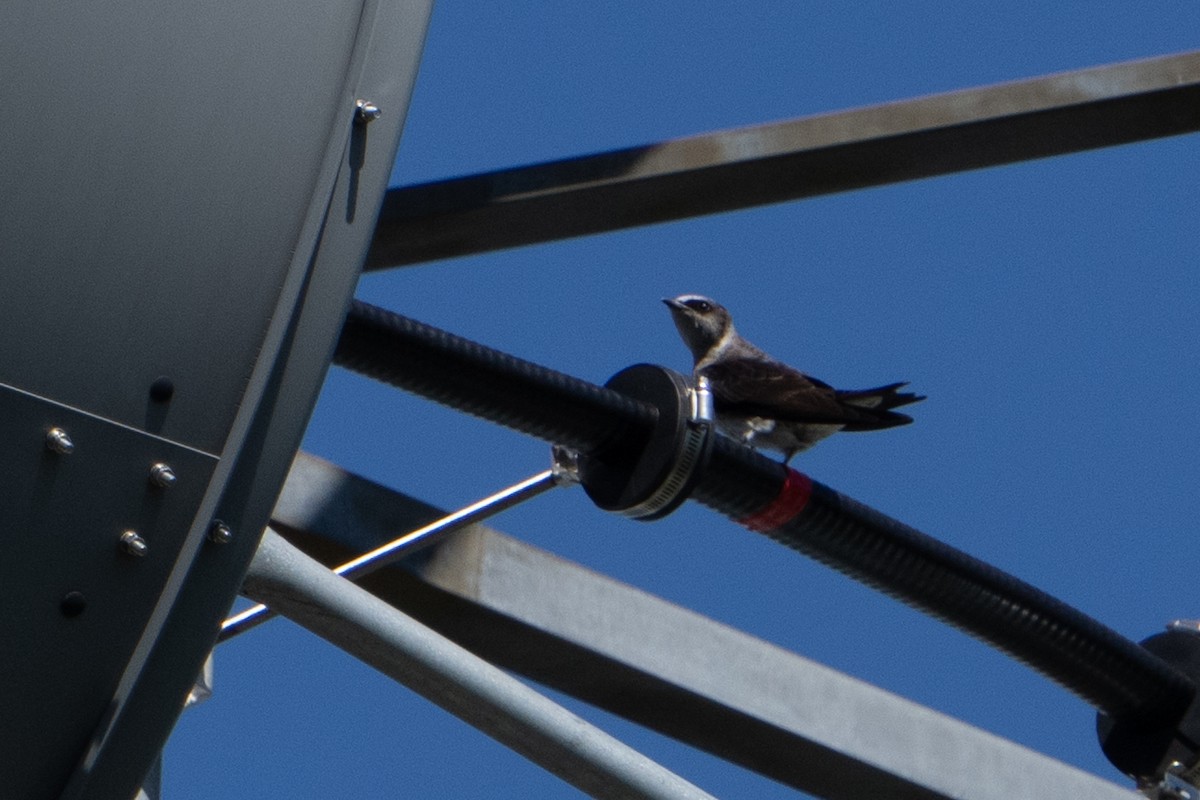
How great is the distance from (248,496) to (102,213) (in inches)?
14.3

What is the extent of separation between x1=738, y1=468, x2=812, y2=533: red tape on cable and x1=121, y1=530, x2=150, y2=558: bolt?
1603 mm

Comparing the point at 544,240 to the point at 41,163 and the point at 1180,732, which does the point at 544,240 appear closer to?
the point at 1180,732

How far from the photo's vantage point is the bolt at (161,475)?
7.72 ft

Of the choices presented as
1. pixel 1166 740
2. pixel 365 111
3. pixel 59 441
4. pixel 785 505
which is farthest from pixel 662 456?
pixel 1166 740

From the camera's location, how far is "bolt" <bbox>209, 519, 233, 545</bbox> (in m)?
2.41

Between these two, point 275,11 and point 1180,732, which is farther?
point 1180,732

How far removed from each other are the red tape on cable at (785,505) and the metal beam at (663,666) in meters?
1.54

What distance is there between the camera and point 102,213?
2305 mm

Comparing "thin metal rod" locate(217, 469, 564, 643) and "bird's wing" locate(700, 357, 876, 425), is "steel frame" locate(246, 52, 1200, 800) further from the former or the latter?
"thin metal rod" locate(217, 469, 564, 643)

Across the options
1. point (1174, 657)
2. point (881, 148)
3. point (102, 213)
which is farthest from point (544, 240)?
point (102, 213)

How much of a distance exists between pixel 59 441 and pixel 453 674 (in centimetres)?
67

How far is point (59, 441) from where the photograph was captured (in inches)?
89.9

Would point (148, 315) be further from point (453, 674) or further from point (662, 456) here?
point (662, 456)

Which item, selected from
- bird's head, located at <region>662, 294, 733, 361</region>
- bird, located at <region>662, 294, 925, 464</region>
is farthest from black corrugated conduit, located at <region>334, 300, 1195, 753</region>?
bird's head, located at <region>662, 294, 733, 361</region>
